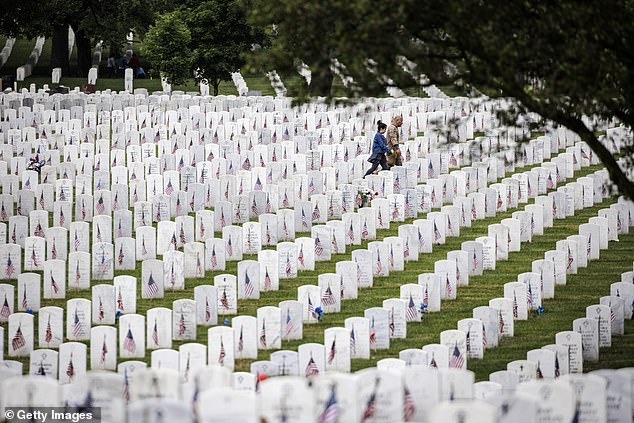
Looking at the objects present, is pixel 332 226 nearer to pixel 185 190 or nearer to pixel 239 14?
pixel 185 190

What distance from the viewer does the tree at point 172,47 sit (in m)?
39.3

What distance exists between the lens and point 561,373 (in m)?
13.8

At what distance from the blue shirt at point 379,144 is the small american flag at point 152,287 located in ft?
27.4

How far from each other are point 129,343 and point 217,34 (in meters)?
26.0

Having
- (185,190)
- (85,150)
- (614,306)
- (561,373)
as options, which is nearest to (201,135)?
(85,150)

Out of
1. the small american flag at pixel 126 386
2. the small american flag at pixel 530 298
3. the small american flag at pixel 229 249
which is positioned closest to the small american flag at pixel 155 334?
the small american flag at pixel 126 386

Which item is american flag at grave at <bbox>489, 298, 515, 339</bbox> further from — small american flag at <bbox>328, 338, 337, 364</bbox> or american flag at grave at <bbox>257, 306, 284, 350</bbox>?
american flag at grave at <bbox>257, 306, 284, 350</bbox>

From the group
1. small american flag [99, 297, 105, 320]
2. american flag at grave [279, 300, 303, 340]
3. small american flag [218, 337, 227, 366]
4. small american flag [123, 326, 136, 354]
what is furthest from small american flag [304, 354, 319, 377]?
small american flag [99, 297, 105, 320]

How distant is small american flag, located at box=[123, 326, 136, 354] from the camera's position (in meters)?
15.1

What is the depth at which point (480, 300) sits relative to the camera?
18.0 meters

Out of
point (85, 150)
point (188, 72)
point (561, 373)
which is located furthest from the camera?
point (188, 72)

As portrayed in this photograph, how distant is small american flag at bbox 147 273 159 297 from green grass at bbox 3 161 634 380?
0.38 ft

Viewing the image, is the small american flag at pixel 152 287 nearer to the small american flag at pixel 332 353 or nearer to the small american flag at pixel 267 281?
the small american flag at pixel 267 281

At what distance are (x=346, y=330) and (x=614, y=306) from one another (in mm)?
3983
